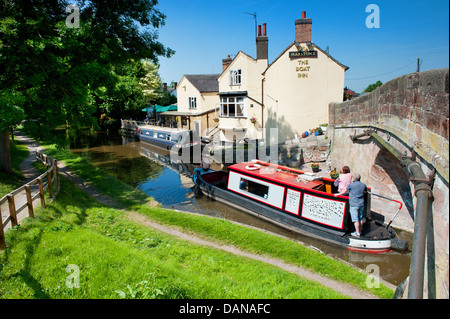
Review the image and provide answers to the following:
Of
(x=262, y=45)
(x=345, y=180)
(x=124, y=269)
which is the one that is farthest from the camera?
(x=262, y=45)

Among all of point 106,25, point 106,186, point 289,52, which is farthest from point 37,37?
point 289,52

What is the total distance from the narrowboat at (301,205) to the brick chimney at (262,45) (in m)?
13.3

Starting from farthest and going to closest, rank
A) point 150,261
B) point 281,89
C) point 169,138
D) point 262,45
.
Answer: point 169,138, point 262,45, point 281,89, point 150,261

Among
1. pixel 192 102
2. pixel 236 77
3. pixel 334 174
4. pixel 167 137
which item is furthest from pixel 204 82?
pixel 334 174

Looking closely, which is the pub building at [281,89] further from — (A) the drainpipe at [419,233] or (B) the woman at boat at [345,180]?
(A) the drainpipe at [419,233]

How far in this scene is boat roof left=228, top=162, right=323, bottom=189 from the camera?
35.8 feet

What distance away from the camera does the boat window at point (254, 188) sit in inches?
483

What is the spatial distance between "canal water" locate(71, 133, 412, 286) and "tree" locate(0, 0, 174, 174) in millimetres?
6031

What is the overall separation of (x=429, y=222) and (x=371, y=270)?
5482 millimetres

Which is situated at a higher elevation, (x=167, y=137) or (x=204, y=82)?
(x=204, y=82)

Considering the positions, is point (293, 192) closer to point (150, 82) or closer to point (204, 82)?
point (204, 82)

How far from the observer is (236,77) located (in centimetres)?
2452

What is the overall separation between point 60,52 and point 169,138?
64.5 ft
